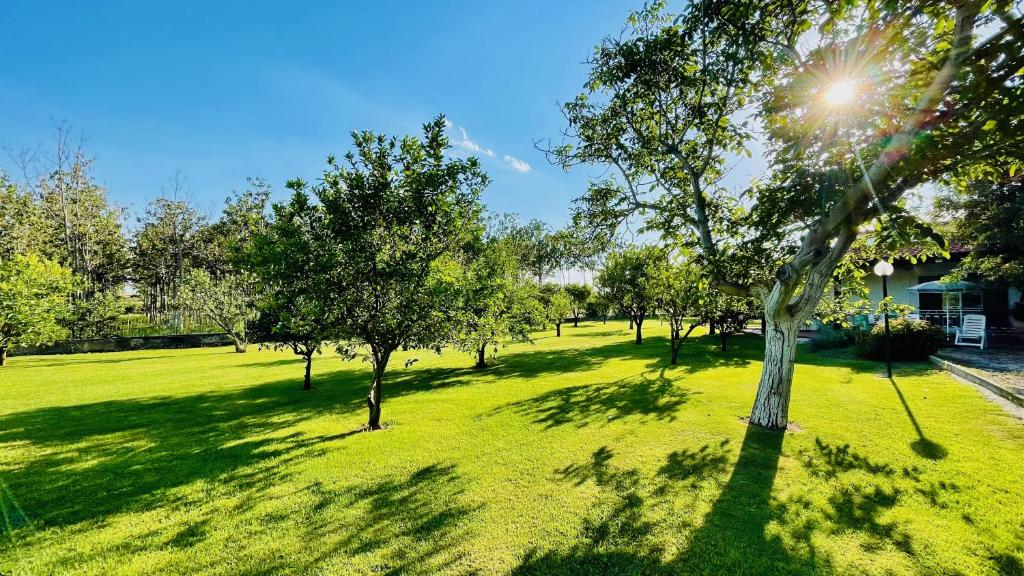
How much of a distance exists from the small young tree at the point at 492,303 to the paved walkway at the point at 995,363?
12.6 m

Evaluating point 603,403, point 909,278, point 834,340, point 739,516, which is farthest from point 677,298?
point 909,278

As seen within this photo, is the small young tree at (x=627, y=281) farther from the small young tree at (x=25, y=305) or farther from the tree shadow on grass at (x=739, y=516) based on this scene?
the small young tree at (x=25, y=305)

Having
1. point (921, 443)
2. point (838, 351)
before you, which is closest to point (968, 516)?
point (921, 443)

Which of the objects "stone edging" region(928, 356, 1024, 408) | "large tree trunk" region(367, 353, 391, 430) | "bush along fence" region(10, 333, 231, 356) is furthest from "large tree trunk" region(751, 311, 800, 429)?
"bush along fence" region(10, 333, 231, 356)

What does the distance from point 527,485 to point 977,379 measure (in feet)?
44.8

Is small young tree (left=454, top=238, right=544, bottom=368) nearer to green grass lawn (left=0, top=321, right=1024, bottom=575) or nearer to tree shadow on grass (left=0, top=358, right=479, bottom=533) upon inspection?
green grass lawn (left=0, top=321, right=1024, bottom=575)

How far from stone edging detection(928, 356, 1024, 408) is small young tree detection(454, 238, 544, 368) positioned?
1217 centimetres

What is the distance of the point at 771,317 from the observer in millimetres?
8008

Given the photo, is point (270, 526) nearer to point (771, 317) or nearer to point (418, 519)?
point (418, 519)

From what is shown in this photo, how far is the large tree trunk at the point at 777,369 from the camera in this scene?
7863 millimetres

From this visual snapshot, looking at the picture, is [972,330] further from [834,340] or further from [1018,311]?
[1018,311]

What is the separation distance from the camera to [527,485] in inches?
241

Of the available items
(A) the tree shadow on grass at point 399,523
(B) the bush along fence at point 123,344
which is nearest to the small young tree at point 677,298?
(A) the tree shadow on grass at point 399,523

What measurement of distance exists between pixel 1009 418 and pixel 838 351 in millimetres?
12360
